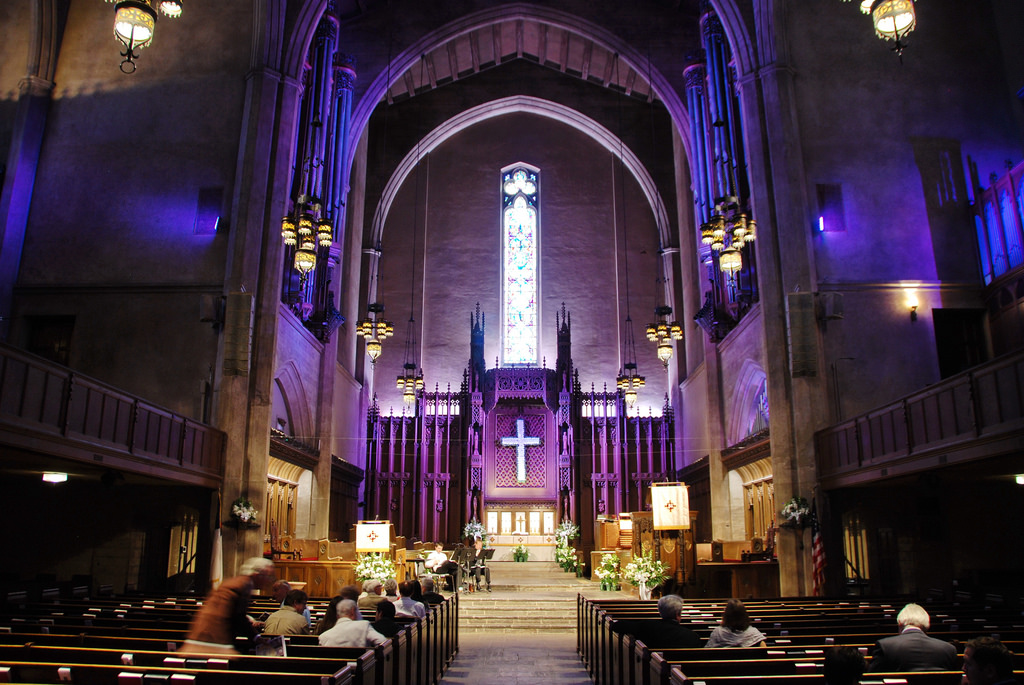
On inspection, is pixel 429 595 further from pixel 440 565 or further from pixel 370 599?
pixel 440 565

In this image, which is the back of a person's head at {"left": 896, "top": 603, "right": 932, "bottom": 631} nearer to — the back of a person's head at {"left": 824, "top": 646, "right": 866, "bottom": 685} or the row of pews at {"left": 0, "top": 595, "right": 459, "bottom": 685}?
the back of a person's head at {"left": 824, "top": 646, "right": 866, "bottom": 685}

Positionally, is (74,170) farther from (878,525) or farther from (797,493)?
(878,525)

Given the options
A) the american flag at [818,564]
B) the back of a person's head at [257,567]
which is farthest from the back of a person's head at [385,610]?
the american flag at [818,564]

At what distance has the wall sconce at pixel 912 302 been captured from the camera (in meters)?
15.1

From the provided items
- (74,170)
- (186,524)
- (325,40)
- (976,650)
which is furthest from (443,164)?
(976,650)

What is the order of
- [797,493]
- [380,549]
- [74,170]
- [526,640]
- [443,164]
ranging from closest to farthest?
[526,640], [380,549], [797,493], [74,170], [443,164]

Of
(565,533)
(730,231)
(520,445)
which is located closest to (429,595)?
(730,231)

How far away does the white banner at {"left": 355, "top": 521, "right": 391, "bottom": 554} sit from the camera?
522 inches

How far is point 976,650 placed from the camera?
3.84 metres

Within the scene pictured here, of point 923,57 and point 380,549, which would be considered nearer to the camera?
point 380,549

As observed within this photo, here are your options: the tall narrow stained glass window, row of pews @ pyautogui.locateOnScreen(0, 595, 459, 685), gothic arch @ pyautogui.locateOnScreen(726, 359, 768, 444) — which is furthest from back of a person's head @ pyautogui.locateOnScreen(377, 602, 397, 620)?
the tall narrow stained glass window

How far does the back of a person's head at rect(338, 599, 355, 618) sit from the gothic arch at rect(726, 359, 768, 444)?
13577 millimetres

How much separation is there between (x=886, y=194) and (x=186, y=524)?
621 inches

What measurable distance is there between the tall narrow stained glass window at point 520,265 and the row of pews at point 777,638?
57.7 feet
